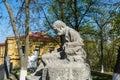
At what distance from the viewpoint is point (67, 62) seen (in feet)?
26.9

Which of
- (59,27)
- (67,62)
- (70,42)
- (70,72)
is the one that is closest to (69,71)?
(70,72)

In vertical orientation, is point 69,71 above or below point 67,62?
below

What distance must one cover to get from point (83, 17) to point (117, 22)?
992 centimetres

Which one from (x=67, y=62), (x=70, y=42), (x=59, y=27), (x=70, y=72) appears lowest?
(x=70, y=72)

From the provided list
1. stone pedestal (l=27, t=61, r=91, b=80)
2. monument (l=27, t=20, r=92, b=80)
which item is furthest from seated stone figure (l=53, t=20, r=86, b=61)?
stone pedestal (l=27, t=61, r=91, b=80)

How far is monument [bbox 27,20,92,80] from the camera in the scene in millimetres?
7938

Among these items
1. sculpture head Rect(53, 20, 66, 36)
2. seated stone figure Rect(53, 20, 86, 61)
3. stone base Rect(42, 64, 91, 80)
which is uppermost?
sculpture head Rect(53, 20, 66, 36)

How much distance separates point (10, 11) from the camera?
1853 centimetres

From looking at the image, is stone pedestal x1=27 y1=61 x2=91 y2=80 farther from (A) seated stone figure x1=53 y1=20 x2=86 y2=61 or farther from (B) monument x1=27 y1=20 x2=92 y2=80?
(A) seated stone figure x1=53 y1=20 x2=86 y2=61

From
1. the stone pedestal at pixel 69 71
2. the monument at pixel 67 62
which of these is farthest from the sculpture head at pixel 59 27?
the stone pedestal at pixel 69 71

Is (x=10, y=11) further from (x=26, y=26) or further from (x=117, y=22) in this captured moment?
(x=117, y=22)

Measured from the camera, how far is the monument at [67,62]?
794 centimetres

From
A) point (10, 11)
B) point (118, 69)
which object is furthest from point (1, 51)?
point (118, 69)

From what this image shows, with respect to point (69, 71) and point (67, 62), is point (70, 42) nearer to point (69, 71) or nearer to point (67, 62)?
point (67, 62)
